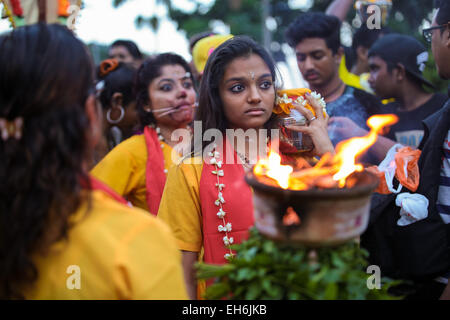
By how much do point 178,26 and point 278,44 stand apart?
578 centimetres

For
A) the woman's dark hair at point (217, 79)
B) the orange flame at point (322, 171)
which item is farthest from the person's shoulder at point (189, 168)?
the orange flame at point (322, 171)

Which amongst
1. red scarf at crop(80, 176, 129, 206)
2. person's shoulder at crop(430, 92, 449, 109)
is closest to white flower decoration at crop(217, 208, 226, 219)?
red scarf at crop(80, 176, 129, 206)

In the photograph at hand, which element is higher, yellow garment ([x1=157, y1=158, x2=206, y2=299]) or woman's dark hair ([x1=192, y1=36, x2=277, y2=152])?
woman's dark hair ([x1=192, y1=36, x2=277, y2=152])

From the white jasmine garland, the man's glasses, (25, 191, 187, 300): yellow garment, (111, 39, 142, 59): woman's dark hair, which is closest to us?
(25, 191, 187, 300): yellow garment

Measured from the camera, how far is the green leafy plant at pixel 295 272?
146 centimetres

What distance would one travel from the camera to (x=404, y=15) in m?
15.9

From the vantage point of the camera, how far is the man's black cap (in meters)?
4.61

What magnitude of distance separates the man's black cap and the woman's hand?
263 cm

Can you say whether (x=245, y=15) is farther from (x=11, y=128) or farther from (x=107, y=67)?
(x=11, y=128)

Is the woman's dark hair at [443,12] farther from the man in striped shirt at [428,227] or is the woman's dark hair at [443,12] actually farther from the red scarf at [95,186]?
the red scarf at [95,186]

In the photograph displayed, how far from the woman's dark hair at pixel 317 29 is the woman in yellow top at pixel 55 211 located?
3.49 meters

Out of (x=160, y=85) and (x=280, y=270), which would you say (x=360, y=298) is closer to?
(x=280, y=270)

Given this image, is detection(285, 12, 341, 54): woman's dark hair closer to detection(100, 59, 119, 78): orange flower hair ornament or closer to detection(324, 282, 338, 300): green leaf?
detection(100, 59, 119, 78): orange flower hair ornament

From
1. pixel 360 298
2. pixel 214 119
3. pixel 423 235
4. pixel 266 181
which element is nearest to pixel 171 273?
pixel 266 181
